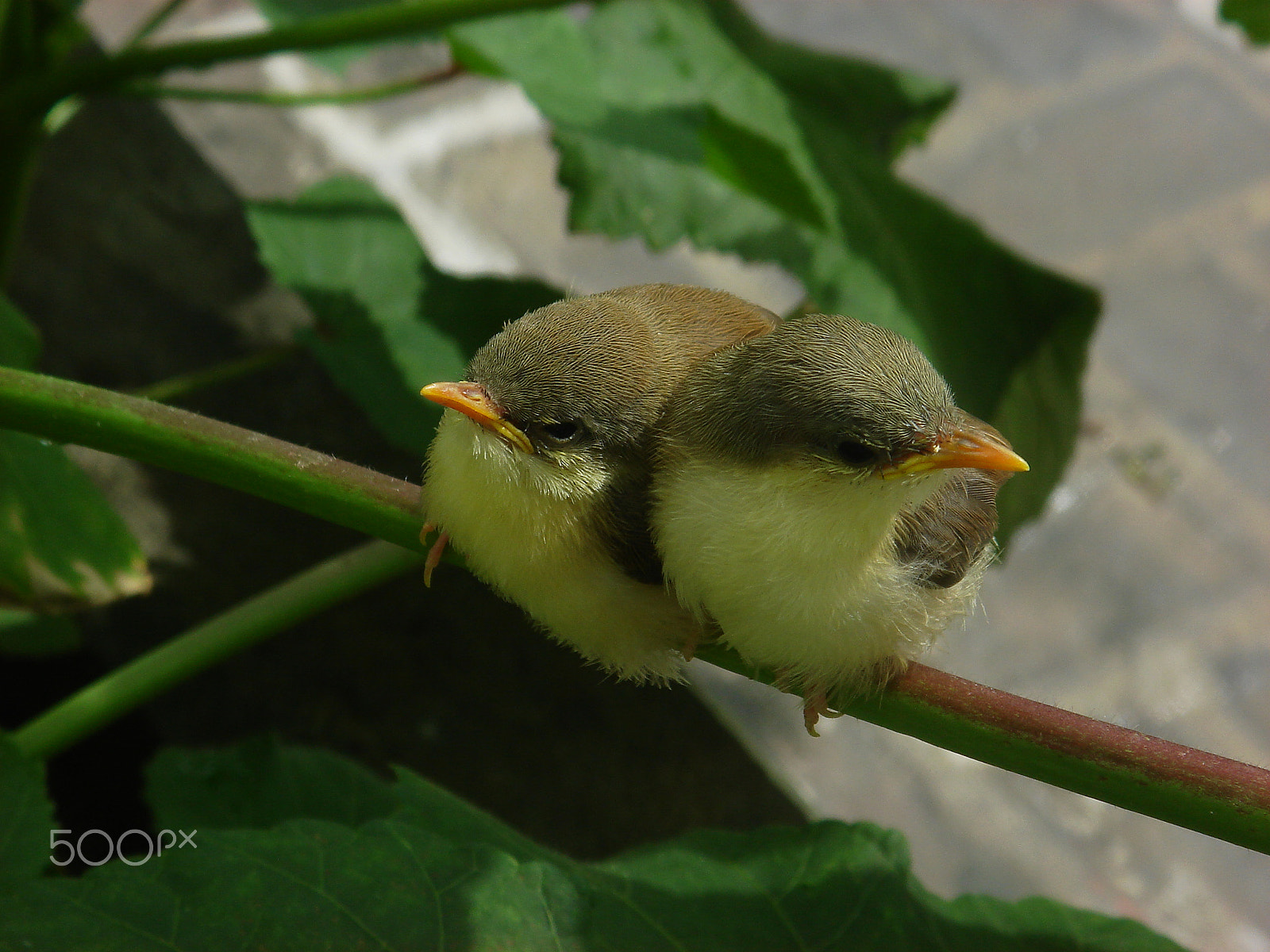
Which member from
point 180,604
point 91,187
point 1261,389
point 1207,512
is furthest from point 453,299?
point 1261,389

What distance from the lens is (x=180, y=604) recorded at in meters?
2.66

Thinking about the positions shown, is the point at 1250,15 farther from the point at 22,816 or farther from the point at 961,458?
the point at 22,816

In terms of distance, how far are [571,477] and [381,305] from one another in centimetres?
97

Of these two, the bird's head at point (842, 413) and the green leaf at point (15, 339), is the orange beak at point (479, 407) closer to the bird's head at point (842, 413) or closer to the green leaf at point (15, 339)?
the bird's head at point (842, 413)

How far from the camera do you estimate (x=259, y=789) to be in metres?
1.97

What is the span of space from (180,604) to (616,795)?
1.10m

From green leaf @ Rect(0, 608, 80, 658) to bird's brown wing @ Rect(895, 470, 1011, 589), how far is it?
164cm

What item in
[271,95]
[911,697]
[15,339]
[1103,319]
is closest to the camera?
[911,697]

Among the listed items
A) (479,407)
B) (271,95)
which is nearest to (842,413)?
(479,407)

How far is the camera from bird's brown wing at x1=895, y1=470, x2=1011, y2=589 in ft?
4.70

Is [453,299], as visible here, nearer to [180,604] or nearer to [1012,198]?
[180,604]

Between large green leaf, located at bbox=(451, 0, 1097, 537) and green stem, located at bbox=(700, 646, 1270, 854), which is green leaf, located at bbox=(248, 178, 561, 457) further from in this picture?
green stem, located at bbox=(700, 646, 1270, 854)

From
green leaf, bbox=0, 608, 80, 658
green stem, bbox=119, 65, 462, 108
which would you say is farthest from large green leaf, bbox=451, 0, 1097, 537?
green leaf, bbox=0, 608, 80, 658

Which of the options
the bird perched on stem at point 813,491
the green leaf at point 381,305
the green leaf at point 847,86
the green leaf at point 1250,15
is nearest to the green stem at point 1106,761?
the bird perched on stem at point 813,491
